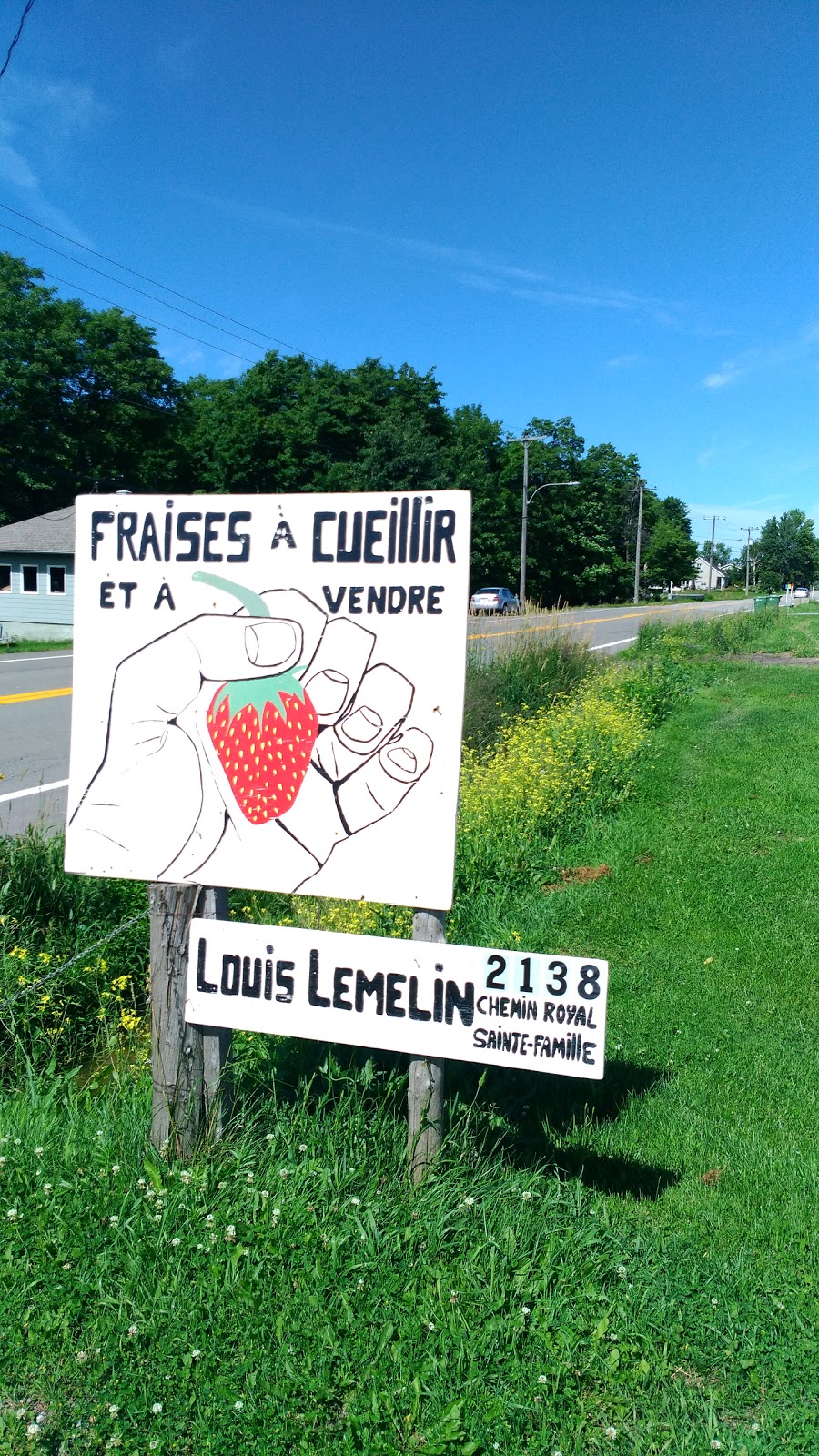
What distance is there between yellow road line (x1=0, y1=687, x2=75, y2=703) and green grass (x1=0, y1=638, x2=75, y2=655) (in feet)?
35.1

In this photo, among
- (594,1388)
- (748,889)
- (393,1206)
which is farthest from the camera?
(748,889)

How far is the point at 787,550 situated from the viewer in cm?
12594

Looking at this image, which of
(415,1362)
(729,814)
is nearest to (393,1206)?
(415,1362)

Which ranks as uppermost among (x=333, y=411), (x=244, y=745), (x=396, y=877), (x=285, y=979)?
(x=333, y=411)

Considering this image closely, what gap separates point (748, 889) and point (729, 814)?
1506mm

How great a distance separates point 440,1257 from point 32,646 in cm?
2775

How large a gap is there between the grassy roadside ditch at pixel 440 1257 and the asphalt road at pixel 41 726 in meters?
2.66

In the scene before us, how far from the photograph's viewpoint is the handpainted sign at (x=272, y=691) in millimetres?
2664

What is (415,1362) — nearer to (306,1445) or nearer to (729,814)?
(306,1445)

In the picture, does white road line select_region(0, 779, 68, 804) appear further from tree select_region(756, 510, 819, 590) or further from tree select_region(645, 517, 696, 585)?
tree select_region(756, 510, 819, 590)

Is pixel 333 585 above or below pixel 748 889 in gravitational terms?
above

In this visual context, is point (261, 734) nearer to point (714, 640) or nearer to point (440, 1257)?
point (440, 1257)

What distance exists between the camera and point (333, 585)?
108 inches

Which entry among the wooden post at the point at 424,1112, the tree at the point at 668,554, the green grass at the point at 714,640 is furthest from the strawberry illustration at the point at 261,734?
the tree at the point at 668,554
